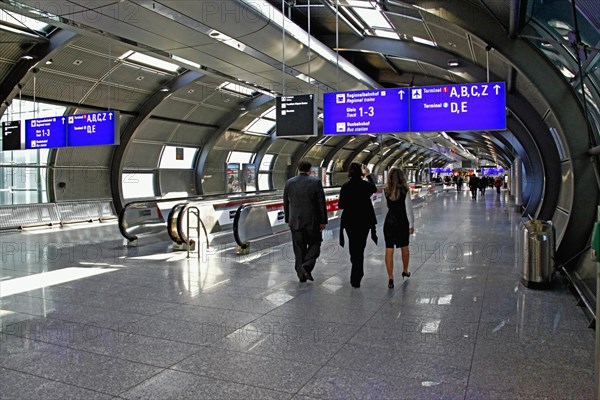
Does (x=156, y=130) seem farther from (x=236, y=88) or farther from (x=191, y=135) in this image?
(x=236, y=88)

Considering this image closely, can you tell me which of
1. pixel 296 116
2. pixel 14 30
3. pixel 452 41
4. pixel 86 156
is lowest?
pixel 86 156

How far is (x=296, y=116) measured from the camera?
415 inches

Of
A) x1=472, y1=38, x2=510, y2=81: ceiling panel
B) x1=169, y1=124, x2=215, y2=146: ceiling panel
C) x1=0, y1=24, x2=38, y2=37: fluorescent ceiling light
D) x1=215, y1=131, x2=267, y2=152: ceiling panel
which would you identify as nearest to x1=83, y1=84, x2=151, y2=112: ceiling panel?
x1=169, y1=124, x2=215, y2=146: ceiling panel

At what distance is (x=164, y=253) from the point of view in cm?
1005

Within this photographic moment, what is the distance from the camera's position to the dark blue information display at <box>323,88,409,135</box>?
1028 cm

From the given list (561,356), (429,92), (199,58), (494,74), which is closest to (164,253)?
(199,58)

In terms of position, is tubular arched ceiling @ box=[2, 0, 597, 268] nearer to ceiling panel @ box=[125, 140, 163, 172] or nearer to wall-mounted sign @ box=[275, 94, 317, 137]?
ceiling panel @ box=[125, 140, 163, 172]

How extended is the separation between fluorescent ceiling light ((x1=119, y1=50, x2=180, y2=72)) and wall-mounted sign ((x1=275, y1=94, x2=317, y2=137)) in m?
8.26

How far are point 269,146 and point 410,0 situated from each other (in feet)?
83.6

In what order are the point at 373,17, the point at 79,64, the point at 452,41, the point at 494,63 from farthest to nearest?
the point at 79,64, the point at 494,63, the point at 373,17, the point at 452,41

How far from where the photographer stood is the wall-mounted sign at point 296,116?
1037 cm

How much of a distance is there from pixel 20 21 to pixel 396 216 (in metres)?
12.0

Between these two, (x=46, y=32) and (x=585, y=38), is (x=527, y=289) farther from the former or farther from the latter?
(x=46, y=32)

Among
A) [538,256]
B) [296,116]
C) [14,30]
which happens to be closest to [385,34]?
[296,116]
